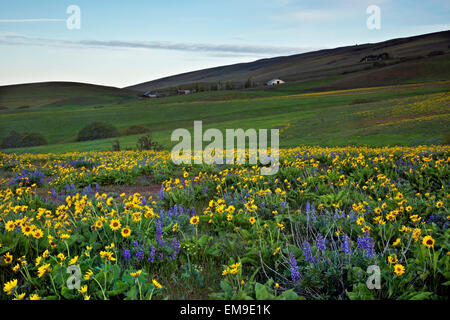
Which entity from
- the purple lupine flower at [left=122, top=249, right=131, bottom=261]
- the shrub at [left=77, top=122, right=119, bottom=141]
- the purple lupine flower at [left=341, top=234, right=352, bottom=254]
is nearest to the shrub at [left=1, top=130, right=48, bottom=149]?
the shrub at [left=77, top=122, right=119, bottom=141]

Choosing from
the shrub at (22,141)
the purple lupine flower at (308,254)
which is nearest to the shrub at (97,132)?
the shrub at (22,141)

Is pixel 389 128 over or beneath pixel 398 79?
beneath

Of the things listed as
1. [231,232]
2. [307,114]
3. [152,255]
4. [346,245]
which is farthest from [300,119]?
[152,255]

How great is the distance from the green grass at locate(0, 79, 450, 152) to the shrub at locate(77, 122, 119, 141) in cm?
186

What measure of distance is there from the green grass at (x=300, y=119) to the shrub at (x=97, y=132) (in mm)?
1858

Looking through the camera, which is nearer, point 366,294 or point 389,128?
point 366,294

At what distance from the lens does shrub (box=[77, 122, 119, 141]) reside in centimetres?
4222

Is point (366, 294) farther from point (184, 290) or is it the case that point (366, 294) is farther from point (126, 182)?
point (126, 182)

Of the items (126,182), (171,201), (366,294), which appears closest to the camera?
(366,294)

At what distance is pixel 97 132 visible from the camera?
1684 inches

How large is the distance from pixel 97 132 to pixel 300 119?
2608 centimetres
